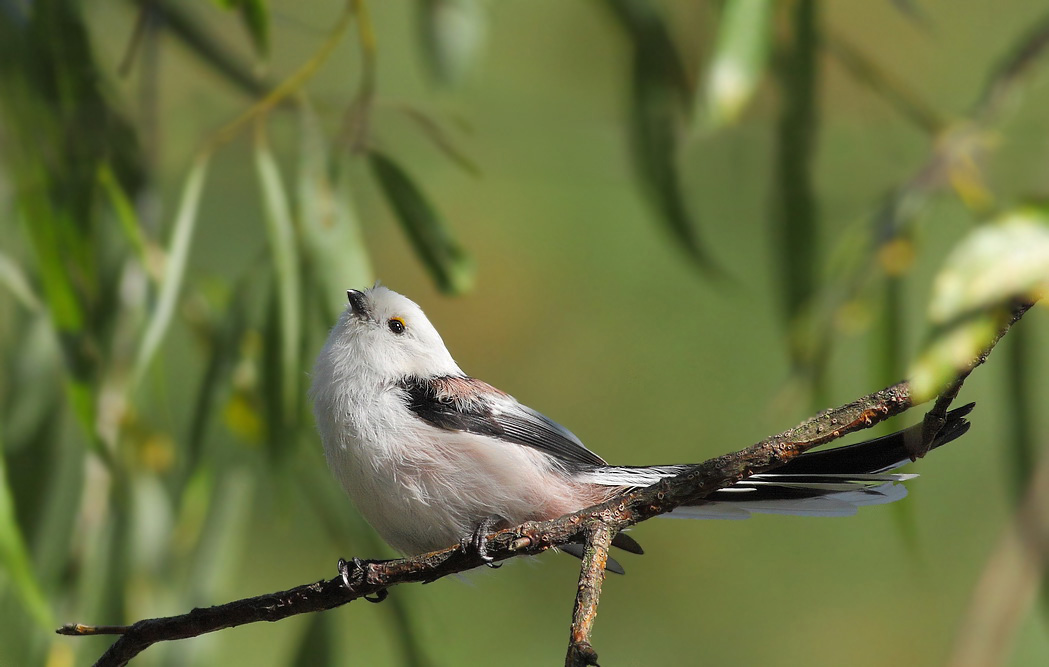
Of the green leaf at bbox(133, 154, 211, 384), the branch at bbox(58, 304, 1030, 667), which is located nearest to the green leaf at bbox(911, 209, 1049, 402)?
the branch at bbox(58, 304, 1030, 667)

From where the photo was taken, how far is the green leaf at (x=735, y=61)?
3.47ft

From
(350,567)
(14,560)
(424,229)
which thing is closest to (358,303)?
(424,229)

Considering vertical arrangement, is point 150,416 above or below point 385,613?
above

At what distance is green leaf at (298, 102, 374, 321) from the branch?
0.51 metres

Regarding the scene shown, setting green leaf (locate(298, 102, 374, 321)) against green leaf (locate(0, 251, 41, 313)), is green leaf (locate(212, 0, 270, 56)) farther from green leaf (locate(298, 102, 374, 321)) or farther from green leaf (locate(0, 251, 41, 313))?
green leaf (locate(0, 251, 41, 313))

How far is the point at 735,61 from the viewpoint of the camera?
3.51 ft

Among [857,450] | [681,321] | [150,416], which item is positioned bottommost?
[857,450]

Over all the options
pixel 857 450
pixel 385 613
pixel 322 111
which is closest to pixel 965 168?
pixel 857 450

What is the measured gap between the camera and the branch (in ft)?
1.72

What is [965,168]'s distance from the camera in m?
1.27

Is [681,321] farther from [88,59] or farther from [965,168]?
[88,59]

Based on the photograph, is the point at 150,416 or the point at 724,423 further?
the point at 724,423

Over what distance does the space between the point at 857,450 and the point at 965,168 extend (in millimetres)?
743

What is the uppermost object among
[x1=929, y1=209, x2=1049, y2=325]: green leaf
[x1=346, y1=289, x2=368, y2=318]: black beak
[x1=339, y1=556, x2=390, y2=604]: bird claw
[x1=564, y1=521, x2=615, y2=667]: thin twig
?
[x1=929, y1=209, x2=1049, y2=325]: green leaf
